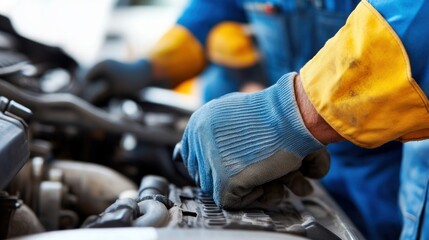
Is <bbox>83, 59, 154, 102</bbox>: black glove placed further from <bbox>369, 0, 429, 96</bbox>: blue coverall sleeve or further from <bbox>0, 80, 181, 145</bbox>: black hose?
<bbox>369, 0, 429, 96</bbox>: blue coverall sleeve

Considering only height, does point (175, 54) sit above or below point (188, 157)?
below

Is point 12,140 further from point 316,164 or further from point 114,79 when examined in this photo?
point 114,79

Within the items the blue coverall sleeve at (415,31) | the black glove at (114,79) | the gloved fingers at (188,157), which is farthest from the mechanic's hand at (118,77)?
the blue coverall sleeve at (415,31)

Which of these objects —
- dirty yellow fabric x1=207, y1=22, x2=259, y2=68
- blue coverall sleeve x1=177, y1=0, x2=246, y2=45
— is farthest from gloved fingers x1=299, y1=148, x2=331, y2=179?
blue coverall sleeve x1=177, y1=0, x2=246, y2=45

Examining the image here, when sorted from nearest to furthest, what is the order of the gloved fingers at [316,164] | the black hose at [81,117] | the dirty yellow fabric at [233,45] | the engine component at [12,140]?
the engine component at [12,140] → the gloved fingers at [316,164] → the black hose at [81,117] → the dirty yellow fabric at [233,45]

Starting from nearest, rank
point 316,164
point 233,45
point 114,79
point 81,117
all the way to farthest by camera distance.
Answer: point 316,164
point 81,117
point 114,79
point 233,45

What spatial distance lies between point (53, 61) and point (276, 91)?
0.97 meters

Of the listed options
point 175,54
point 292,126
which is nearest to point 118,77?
point 175,54

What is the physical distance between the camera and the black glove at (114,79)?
5.77 ft

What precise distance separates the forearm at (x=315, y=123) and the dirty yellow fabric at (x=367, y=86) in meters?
0.01

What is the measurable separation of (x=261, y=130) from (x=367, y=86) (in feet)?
0.51

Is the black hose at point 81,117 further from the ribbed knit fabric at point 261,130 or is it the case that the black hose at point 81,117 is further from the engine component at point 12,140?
the ribbed knit fabric at point 261,130

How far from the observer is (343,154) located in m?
1.45

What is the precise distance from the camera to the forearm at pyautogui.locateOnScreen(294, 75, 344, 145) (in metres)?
0.85
